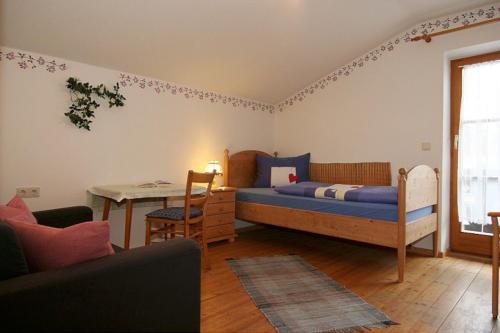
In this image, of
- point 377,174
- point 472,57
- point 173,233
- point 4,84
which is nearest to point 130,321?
point 173,233

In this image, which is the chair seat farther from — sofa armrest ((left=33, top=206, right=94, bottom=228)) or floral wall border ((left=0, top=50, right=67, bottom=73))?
floral wall border ((left=0, top=50, right=67, bottom=73))

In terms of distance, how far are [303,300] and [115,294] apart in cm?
136

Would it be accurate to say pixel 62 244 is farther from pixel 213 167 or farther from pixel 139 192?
pixel 213 167

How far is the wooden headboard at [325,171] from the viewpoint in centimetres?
341

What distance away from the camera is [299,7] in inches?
105

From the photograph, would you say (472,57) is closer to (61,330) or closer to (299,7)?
(299,7)

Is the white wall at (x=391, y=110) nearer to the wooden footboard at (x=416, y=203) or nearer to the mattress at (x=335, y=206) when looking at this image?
the wooden footboard at (x=416, y=203)

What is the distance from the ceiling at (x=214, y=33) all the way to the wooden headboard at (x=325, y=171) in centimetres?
90

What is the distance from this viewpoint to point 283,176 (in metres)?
3.83

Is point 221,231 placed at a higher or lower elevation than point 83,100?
lower

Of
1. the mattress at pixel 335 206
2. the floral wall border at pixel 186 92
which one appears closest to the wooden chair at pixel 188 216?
the mattress at pixel 335 206

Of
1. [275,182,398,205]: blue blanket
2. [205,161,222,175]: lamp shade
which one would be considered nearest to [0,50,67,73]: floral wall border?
[205,161,222,175]: lamp shade

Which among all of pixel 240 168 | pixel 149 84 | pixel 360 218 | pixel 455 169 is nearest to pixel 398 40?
pixel 455 169

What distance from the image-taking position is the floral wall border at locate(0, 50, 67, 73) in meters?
2.32
